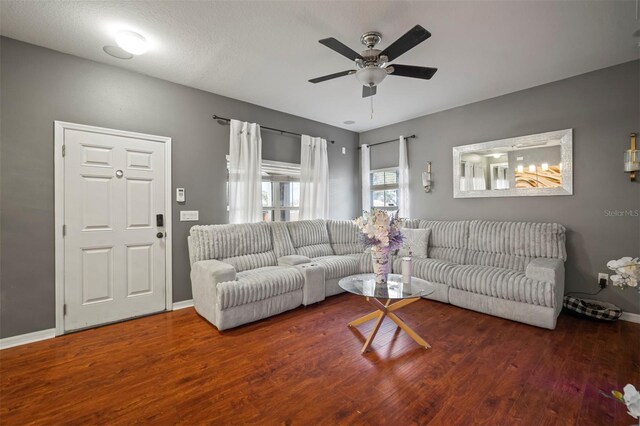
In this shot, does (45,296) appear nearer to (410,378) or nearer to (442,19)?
(410,378)

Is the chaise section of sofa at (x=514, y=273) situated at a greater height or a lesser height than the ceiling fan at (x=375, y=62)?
lesser

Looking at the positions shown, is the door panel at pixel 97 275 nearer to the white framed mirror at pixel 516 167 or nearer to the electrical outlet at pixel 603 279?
the white framed mirror at pixel 516 167

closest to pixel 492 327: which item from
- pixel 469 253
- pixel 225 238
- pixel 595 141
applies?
pixel 469 253

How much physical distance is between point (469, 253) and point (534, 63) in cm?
237

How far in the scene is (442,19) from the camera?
7.75 feet

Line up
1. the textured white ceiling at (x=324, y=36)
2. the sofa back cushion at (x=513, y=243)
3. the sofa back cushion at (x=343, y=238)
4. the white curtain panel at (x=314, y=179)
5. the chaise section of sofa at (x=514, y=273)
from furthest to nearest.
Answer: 1. the white curtain panel at (x=314, y=179)
2. the sofa back cushion at (x=343, y=238)
3. the sofa back cushion at (x=513, y=243)
4. the chaise section of sofa at (x=514, y=273)
5. the textured white ceiling at (x=324, y=36)

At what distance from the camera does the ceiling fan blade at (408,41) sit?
200 cm

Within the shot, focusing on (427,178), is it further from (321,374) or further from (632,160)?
(321,374)

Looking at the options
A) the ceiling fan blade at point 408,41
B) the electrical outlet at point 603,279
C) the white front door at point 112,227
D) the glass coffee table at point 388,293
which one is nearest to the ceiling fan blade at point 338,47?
the ceiling fan blade at point 408,41

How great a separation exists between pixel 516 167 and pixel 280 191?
349 centimetres

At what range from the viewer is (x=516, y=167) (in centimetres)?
389

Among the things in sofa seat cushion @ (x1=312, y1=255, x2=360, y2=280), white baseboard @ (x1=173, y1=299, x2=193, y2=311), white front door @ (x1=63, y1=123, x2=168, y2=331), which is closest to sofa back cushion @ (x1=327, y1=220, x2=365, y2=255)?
sofa seat cushion @ (x1=312, y1=255, x2=360, y2=280)

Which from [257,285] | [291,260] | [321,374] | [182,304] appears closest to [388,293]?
[321,374]

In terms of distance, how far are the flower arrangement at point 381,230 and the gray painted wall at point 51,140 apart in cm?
220
